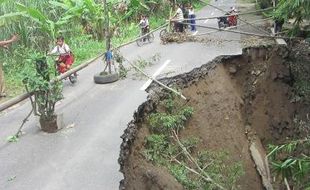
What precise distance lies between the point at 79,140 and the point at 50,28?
6.73 m

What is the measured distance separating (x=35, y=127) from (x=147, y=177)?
3876 mm

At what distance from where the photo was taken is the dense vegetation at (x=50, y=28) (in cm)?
1288

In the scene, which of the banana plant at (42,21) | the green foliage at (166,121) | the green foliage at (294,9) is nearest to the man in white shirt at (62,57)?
the banana plant at (42,21)

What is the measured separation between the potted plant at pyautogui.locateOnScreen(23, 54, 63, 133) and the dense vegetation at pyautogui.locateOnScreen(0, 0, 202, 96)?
237 centimetres

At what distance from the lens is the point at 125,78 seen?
1298 centimetres

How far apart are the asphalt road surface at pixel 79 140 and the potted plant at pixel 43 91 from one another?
10.8 inches

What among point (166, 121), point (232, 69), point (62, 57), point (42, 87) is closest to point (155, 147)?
point (166, 121)

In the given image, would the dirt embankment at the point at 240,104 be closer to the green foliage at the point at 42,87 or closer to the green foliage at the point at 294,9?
the green foliage at the point at 42,87

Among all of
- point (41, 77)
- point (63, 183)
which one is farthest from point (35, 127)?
point (63, 183)

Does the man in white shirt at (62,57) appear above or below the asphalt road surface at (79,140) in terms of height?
above

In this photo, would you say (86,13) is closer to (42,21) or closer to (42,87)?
(42,21)

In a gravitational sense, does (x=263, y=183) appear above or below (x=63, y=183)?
below

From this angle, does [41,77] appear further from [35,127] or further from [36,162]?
[36,162]

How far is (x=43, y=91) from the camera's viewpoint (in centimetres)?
866
